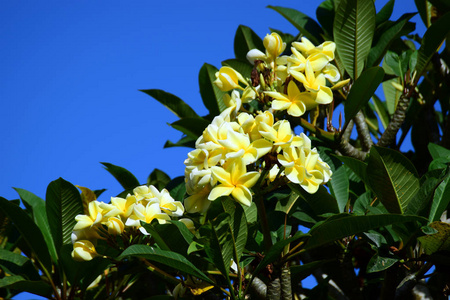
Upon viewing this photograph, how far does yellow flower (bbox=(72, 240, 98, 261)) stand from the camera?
62.5 inches

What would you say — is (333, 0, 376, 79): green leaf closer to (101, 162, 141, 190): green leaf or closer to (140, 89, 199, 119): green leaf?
(140, 89, 199, 119): green leaf

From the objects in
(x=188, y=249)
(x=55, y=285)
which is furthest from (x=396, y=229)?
(x=55, y=285)

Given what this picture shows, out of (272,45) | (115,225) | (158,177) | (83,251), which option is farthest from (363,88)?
(158,177)

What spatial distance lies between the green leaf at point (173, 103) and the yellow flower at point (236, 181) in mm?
1194

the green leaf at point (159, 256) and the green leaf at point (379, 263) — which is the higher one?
the green leaf at point (159, 256)

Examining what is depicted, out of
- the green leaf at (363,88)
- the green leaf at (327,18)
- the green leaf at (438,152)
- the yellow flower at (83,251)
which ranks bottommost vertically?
the green leaf at (438,152)

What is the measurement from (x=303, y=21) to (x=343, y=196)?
1229mm

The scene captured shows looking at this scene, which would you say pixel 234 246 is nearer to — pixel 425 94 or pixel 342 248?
pixel 342 248

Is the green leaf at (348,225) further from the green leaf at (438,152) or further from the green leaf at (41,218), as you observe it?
the green leaf at (41,218)

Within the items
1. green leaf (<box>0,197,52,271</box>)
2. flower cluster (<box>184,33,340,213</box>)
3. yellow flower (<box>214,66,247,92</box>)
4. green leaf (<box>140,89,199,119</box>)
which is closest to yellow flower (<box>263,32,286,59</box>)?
flower cluster (<box>184,33,340,213</box>)

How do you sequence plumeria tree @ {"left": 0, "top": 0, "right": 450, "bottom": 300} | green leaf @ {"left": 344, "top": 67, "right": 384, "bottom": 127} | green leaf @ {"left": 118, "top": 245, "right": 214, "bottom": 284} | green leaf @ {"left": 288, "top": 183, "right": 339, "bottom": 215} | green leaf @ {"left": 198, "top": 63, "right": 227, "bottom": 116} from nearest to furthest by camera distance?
green leaf @ {"left": 118, "top": 245, "right": 214, "bottom": 284} → plumeria tree @ {"left": 0, "top": 0, "right": 450, "bottom": 300} → green leaf @ {"left": 288, "top": 183, "right": 339, "bottom": 215} → green leaf @ {"left": 344, "top": 67, "right": 384, "bottom": 127} → green leaf @ {"left": 198, "top": 63, "right": 227, "bottom": 116}

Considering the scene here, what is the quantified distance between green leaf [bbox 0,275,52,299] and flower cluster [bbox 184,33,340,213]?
35.1 inches

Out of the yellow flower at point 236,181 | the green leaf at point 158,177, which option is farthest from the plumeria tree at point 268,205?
the green leaf at point 158,177

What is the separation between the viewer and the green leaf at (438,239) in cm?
156
